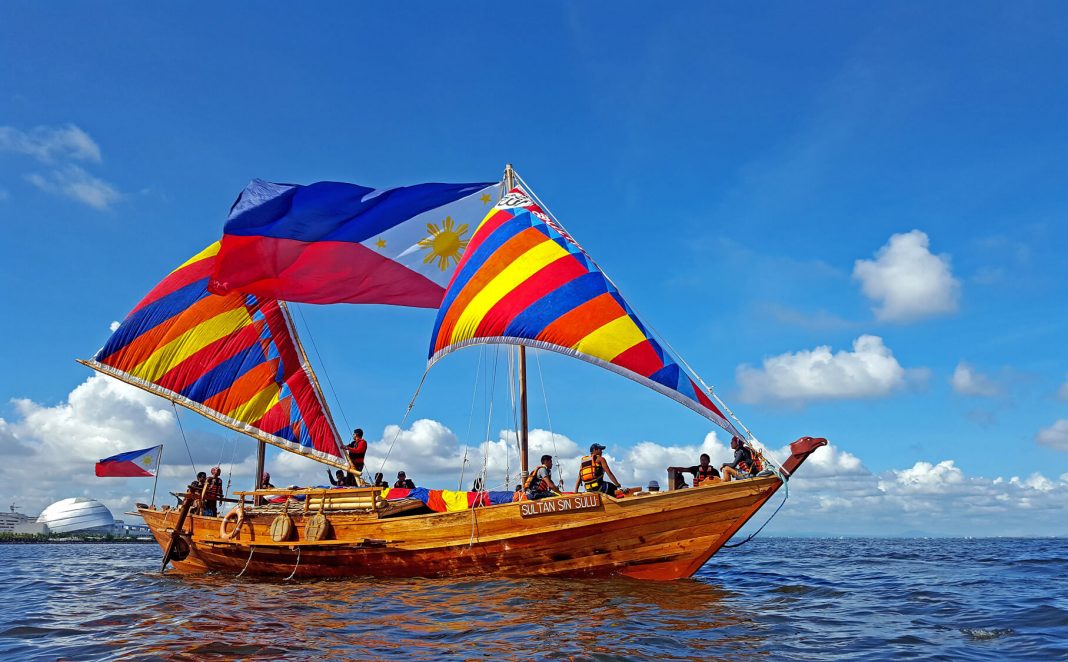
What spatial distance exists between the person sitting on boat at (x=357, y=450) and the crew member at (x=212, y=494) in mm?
5165

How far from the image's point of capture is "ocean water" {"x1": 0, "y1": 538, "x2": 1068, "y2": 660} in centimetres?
1052

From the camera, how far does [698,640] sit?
10.9 meters

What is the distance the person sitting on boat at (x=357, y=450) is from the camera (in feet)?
81.9

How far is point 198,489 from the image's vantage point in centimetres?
2541

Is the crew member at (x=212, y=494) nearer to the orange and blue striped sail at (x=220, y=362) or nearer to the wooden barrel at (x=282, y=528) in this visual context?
the orange and blue striped sail at (x=220, y=362)

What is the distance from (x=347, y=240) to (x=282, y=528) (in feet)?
32.0

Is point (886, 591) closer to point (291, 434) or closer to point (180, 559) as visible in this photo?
point (291, 434)

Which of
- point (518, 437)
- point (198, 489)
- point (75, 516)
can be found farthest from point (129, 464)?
point (75, 516)

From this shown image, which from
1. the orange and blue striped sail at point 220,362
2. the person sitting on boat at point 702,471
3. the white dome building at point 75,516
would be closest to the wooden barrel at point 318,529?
the orange and blue striped sail at point 220,362

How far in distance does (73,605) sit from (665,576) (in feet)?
49.1

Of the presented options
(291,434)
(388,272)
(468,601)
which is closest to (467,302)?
(388,272)

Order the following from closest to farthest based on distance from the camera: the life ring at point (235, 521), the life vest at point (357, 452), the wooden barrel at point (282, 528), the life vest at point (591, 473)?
1. the life vest at point (591, 473)
2. the wooden barrel at point (282, 528)
3. the life ring at point (235, 521)
4. the life vest at point (357, 452)

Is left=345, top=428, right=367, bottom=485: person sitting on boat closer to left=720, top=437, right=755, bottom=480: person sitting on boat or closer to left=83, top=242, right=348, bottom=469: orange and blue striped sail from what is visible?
left=83, top=242, right=348, bottom=469: orange and blue striped sail

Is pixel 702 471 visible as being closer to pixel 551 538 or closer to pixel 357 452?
pixel 551 538
